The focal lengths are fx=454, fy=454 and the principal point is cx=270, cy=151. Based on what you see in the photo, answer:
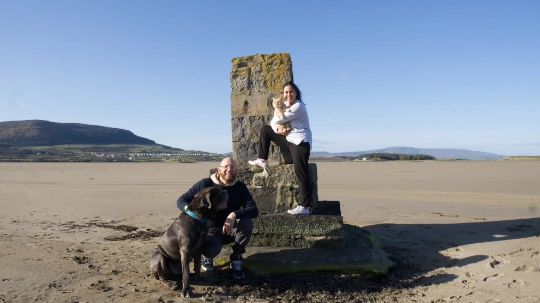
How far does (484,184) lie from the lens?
17141mm

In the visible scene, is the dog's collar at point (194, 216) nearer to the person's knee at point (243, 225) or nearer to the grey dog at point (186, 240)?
the grey dog at point (186, 240)

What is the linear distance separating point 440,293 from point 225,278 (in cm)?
241

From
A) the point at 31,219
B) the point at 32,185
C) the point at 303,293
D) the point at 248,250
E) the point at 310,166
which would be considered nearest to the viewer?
the point at 303,293

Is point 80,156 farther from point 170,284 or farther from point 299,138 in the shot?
point 170,284

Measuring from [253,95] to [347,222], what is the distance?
12.7 feet

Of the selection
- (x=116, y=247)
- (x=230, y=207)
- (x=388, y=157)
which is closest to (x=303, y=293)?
(x=230, y=207)

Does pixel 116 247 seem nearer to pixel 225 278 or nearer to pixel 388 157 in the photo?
pixel 225 278

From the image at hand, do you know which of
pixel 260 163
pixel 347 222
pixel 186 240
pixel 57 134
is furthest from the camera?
pixel 57 134

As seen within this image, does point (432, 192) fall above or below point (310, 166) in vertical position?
below

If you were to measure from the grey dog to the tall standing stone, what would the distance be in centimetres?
253

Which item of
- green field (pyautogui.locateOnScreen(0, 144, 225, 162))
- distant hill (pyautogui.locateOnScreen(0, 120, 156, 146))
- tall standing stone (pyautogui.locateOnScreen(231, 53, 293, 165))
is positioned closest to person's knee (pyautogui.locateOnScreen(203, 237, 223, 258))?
tall standing stone (pyautogui.locateOnScreen(231, 53, 293, 165))

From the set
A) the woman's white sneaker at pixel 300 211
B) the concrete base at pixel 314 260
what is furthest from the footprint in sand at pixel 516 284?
the woman's white sneaker at pixel 300 211

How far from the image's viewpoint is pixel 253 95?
722cm

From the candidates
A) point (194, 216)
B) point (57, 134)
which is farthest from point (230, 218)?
point (57, 134)
